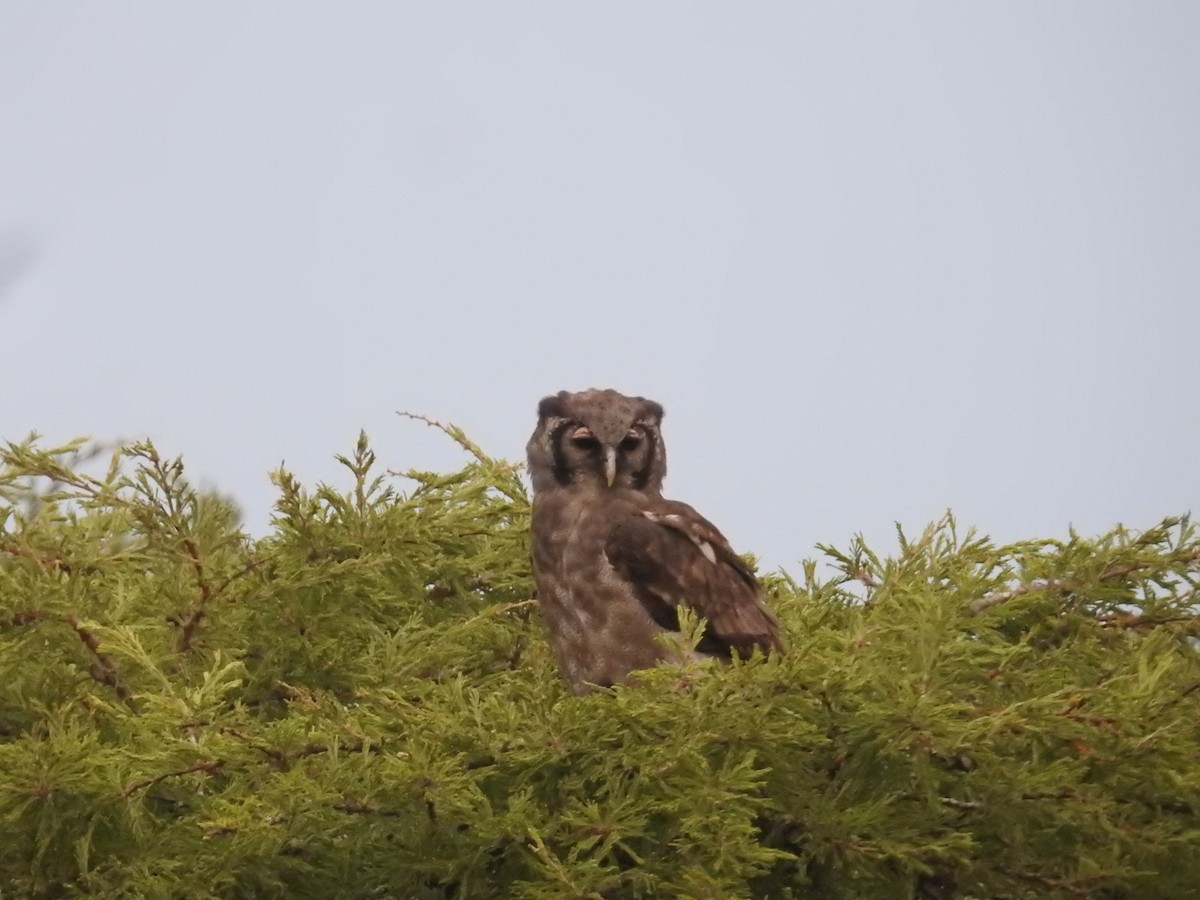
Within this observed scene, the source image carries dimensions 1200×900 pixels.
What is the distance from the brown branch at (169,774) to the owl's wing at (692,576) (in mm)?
2327

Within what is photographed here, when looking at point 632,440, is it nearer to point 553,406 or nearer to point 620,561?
point 553,406

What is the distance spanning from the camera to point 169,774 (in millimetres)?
4145

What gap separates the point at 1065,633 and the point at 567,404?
223 centimetres

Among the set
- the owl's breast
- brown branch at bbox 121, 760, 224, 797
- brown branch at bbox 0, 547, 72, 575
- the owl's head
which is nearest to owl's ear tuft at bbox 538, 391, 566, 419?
the owl's head

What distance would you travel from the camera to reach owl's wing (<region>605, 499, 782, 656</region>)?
6.11 metres

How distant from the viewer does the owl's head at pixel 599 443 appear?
6.73 metres

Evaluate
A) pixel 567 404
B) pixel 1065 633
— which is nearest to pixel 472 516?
pixel 567 404

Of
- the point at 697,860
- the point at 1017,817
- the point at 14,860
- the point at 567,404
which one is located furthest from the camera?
the point at 567,404

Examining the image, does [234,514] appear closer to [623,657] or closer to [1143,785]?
[623,657]

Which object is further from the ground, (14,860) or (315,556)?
(315,556)

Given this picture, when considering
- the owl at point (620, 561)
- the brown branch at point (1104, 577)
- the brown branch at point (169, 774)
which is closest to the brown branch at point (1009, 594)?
the brown branch at point (1104, 577)

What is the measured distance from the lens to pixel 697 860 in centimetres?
377

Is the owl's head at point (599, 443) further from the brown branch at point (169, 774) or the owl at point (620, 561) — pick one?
the brown branch at point (169, 774)

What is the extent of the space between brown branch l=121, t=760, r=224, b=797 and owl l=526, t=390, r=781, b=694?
7.22ft
